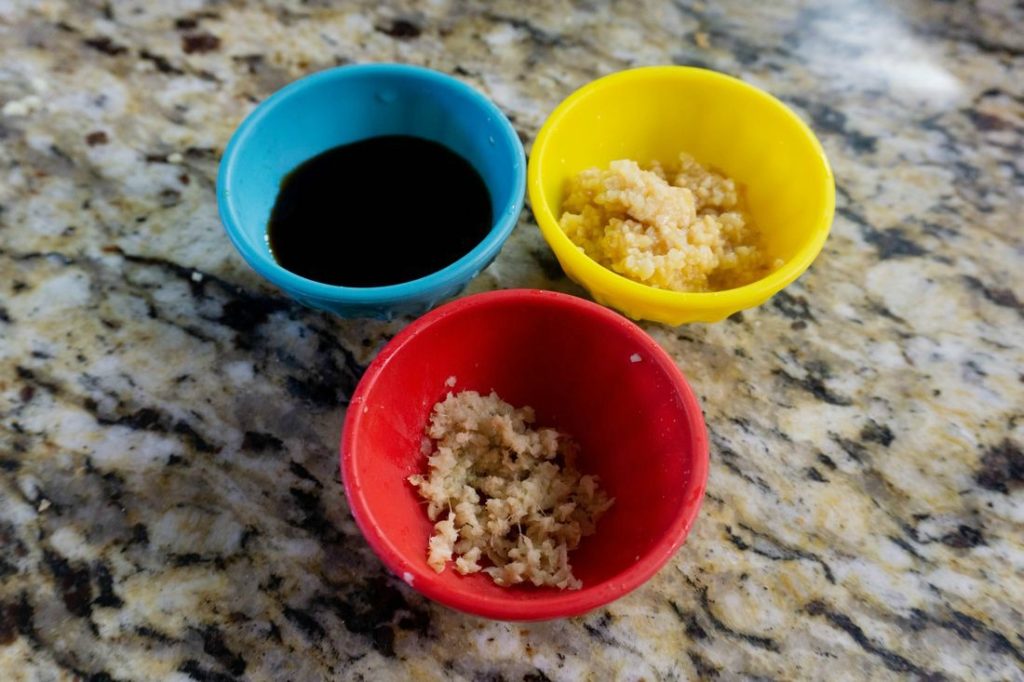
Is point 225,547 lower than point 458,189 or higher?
lower

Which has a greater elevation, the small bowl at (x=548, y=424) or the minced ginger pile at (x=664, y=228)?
the minced ginger pile at (x=664, y=228)

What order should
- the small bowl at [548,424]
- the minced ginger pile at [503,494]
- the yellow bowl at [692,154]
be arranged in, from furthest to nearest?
1. the yellow bowl at [692,154]
2. the minced ginger pile at [503,494]
3. the small bowl at [548,424]

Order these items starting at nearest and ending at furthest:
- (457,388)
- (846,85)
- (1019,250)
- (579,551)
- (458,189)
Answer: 1. (579,551)
2. (457,388)
3. (458,189)
4. (1019,250)
5. (846,85)

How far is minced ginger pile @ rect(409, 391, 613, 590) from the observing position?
0.94 m

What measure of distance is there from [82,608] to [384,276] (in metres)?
0.61

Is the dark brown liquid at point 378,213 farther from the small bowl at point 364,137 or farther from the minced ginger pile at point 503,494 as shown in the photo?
the minced ginger pile at point 503,494

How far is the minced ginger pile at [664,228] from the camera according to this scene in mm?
1095

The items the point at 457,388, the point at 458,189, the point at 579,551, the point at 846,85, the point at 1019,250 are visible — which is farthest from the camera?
the point at 846,85

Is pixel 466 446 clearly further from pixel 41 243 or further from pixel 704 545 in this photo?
pixel 41 243

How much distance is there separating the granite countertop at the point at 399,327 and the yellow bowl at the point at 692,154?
159 millimetres

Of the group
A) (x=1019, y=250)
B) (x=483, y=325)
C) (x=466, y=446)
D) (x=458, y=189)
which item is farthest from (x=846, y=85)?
(x=466, y=446)

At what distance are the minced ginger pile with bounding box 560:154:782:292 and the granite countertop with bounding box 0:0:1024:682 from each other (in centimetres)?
13

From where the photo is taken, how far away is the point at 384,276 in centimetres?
113

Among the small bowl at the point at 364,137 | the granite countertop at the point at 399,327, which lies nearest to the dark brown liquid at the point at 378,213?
the small bowl at the point at 364,137
